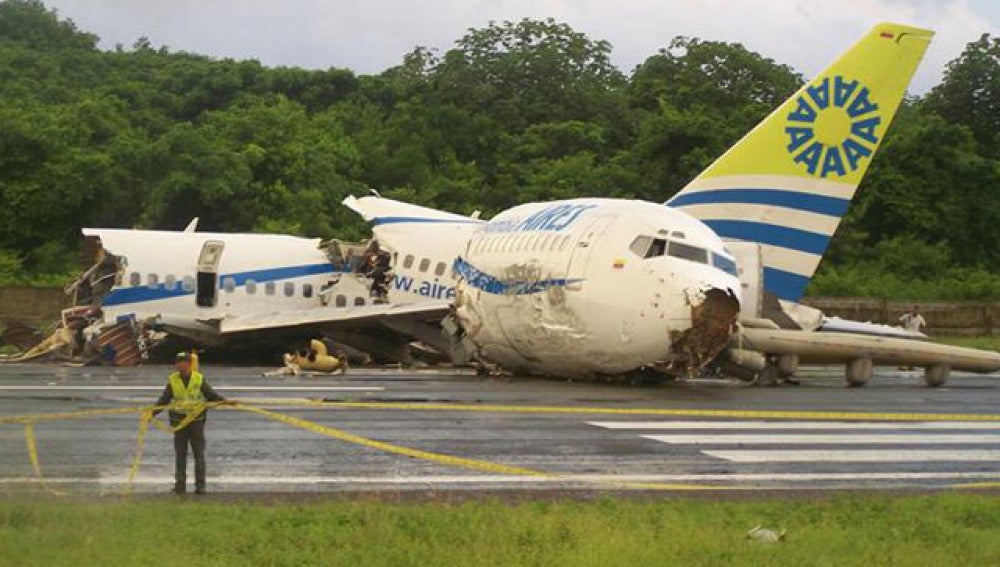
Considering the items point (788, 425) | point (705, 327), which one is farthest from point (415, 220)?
point (788, 425)

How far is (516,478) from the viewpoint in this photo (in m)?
16.5

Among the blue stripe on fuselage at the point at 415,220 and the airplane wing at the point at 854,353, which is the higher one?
the blue stripe on fuselage at the point at 415,220

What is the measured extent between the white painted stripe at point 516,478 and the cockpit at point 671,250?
10855 millimetres

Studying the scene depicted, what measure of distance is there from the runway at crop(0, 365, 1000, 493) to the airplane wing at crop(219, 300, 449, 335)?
181 inches

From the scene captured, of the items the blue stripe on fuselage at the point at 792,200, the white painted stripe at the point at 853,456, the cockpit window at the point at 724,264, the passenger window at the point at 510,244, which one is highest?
the blue stripe on fuselage at the point at 792,200

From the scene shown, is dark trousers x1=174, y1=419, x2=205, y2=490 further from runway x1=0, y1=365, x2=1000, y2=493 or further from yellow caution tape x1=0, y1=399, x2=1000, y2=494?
runway x1=0, y1=365, x2=1000, y2=493

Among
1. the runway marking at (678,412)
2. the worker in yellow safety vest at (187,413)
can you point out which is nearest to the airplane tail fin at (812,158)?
the runway marking at (678,412)

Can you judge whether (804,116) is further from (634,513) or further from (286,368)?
(634,513)

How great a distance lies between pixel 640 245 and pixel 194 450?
1429 centimetres

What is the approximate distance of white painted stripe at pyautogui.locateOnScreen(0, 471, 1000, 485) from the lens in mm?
15680

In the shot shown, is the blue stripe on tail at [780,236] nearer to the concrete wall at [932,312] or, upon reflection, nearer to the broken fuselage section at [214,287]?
the broken fuselage section at [214,287]

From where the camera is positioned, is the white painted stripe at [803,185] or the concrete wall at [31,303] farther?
the concrete wall at [31,303]

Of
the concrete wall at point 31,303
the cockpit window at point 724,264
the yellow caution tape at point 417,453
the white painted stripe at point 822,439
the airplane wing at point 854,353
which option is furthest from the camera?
the concrete wall at point 31,303

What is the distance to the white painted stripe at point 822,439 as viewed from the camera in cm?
2041
